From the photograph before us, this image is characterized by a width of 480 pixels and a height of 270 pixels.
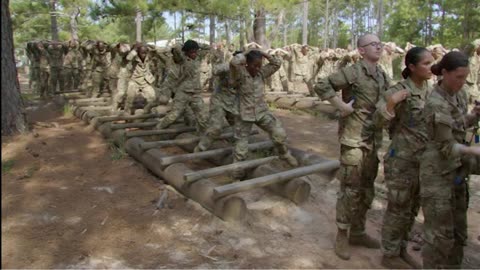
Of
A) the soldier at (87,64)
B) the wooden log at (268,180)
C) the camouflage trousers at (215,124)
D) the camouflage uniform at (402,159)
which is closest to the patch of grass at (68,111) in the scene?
the soldier at (87,64)

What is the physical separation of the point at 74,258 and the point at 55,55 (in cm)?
1107

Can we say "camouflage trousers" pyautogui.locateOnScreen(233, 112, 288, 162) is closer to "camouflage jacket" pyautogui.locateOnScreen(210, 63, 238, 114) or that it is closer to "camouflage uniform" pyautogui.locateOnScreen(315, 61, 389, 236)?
"camouflage jacket" pyautogui.locateOnScreen(210, 63, 238, 114)

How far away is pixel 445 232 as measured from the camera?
2994 mm

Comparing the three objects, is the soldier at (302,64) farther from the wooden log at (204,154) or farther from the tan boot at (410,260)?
the tan boot at (410,260)

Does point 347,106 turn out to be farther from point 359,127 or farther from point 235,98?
point 235,98

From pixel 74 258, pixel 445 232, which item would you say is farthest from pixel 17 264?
pixel 445 232

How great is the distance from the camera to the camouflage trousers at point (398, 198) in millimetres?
3373

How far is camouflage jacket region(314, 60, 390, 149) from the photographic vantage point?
12.2ft

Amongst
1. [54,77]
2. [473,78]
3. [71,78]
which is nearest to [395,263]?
[473,78]

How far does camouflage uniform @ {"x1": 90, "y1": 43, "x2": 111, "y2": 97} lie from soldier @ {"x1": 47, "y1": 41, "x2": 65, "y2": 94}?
234 cm

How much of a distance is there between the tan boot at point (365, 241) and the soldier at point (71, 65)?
38.7ft

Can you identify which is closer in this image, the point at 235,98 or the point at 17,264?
the point at 17,264

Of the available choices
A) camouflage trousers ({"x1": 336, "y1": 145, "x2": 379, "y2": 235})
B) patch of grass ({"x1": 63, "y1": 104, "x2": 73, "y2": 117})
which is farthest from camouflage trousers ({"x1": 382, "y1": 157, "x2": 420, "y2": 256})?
patch of grass ({"x1": 63, "y1": 104, "x2": 73, "y2": 117})

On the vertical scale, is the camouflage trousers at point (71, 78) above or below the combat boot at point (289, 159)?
Answer: above
